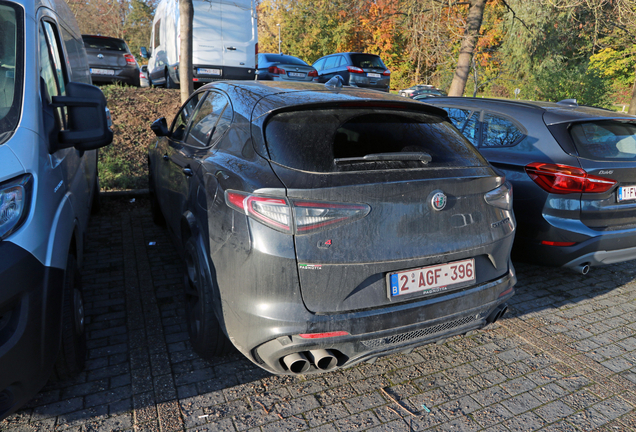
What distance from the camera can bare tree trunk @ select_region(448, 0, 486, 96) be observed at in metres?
11.7

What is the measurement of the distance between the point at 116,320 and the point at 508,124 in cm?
404

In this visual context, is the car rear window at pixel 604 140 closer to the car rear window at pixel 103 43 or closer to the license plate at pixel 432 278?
the license plate at pixel 432 278

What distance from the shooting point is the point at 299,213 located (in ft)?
7.20

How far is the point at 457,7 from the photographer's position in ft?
38.8

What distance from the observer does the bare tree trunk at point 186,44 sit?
8.38m

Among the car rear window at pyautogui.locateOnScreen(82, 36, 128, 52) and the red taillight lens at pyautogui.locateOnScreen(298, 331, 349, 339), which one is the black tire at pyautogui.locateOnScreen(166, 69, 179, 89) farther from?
the red taillight lens at pyautogui.locateOnScreen(298, 331, 349, 339)

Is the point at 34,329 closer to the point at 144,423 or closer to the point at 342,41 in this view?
the point at 144,423

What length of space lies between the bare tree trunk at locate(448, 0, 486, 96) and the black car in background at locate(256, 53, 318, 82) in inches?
219

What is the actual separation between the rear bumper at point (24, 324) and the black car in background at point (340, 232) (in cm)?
82

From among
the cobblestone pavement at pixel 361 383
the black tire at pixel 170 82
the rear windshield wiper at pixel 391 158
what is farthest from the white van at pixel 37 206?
the black tire at pixel 170 82

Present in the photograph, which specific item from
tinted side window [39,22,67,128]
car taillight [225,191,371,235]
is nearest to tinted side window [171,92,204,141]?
tinted side window [39,22,67,128]

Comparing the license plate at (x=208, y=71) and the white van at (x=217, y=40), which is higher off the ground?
the white van at (x=217, y=40)

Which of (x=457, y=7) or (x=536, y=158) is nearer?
(x=536, y=158)

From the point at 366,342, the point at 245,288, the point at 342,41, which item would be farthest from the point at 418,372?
the point at 342,41
